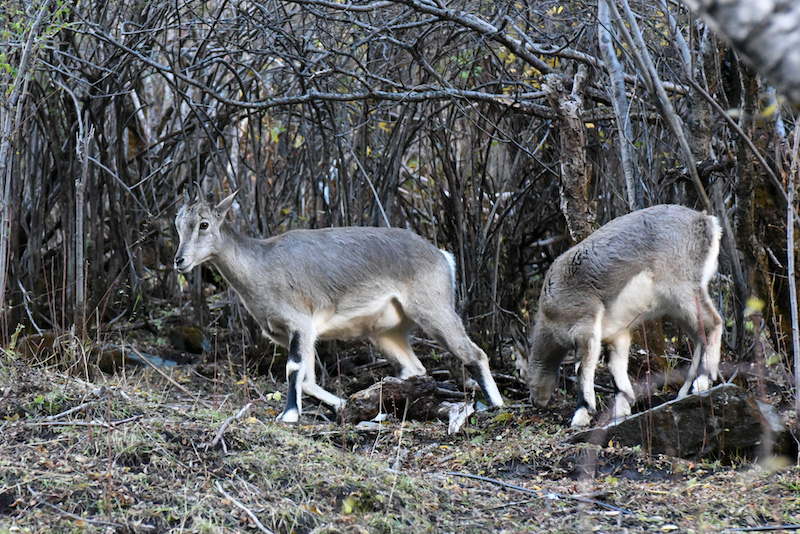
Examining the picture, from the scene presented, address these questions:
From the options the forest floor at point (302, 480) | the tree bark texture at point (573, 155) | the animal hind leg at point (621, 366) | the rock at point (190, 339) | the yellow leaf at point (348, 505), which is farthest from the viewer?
the rock at point (190, 339)

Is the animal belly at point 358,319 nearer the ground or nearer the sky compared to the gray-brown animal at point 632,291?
nearer the ground

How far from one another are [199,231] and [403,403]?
7.88ft

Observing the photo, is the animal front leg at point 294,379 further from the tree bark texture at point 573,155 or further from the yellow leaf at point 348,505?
the yellow leaf at point 348,505

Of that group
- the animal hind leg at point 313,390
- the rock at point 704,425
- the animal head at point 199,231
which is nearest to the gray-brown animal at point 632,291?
the rock at point 704,425

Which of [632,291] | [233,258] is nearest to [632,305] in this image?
[632,291]

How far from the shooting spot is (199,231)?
7594mm

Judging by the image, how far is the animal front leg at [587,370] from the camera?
258 inches

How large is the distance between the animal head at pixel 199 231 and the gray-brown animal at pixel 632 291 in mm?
3082

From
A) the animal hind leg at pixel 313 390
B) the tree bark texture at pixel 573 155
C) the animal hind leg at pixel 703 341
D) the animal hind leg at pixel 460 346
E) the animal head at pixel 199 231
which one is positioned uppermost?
the tree bark texture at pixel 573 155

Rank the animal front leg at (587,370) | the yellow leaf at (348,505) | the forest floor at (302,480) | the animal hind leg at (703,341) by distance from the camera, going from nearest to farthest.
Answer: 1. the forest floor at (302,480)
2. the yellow leaf at (348,505)
3. the animal hind leg at (703,341)
4. the animal front leg at (587,370)

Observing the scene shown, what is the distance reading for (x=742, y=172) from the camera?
19.4 feet

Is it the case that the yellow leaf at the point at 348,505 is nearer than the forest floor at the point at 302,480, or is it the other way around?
the forest floor at the point at 302,480

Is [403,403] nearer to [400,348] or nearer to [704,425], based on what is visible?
[400,348]

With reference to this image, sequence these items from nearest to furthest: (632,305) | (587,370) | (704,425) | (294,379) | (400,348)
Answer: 1. (704,425)
2. (632,305)
3. (587,370)
4. (294,379)
5. (400,348)
